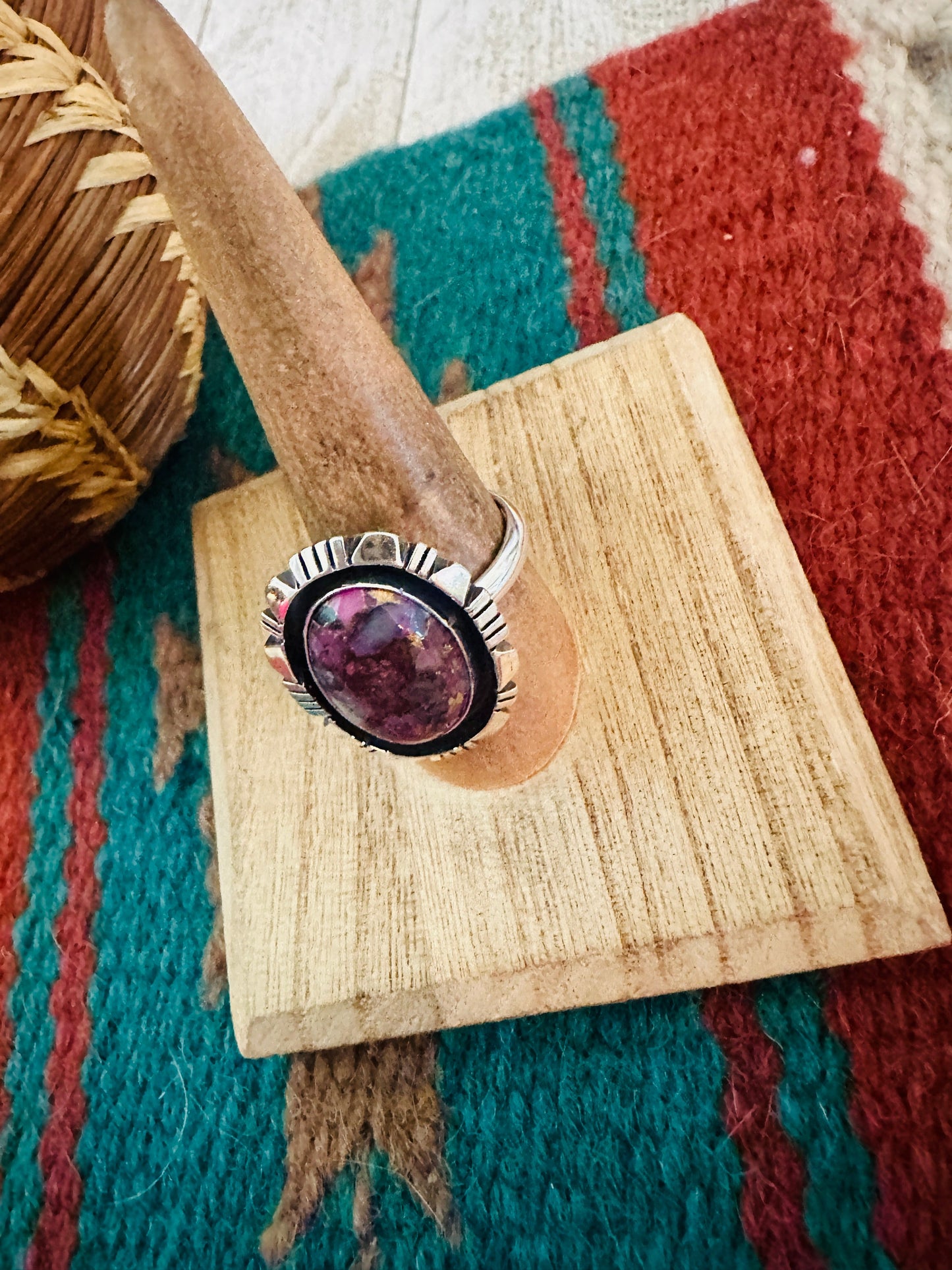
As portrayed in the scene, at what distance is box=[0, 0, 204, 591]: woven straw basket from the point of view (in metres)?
0.54

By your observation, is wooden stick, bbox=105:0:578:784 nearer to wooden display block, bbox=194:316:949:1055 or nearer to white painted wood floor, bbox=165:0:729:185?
wooden display block, bbox=194:316:949:1055

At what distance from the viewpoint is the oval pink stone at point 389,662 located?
451 millimetres

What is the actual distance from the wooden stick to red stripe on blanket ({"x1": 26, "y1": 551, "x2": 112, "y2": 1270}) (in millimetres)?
394

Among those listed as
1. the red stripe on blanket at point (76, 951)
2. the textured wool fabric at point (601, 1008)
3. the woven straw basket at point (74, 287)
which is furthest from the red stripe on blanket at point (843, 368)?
the red stripe on blanket at point (76, 951)

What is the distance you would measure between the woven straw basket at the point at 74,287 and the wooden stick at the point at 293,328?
0.17 metres

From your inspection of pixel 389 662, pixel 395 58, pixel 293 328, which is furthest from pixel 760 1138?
pixel 395 58

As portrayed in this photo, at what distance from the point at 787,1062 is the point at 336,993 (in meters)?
0.26

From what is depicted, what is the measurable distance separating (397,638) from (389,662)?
1 cm

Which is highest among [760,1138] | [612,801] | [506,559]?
[506,559]

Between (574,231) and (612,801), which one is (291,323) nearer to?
(612,801)

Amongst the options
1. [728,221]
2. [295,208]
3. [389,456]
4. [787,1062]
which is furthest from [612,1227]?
[728,221]

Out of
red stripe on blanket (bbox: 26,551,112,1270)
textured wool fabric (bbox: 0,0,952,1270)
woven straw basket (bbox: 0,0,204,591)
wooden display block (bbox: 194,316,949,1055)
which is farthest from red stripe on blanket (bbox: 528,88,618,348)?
red stripe on blanket (bbox: 26,551,112,1270)

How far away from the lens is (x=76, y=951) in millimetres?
711

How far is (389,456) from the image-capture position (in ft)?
1.45
